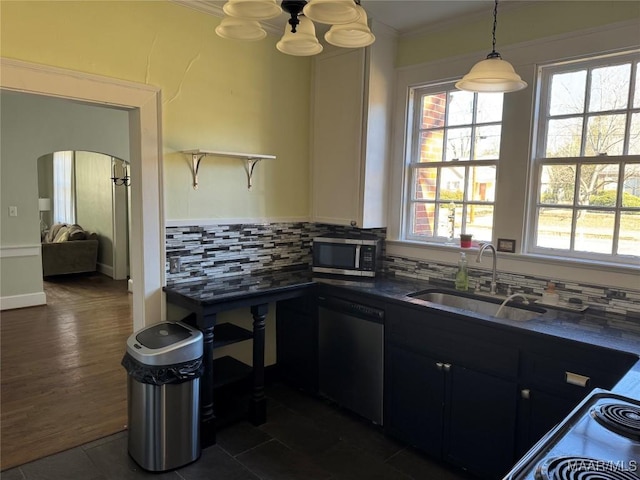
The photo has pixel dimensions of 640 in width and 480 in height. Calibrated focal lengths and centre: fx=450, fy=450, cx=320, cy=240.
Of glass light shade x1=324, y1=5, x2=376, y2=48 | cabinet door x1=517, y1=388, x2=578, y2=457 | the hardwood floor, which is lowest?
the hardwood floor

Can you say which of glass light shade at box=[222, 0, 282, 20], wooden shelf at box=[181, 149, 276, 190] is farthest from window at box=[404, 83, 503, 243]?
glass light shade at box=[222, 0, 282, 20]

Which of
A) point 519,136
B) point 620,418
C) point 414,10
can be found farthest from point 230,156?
point 620,418

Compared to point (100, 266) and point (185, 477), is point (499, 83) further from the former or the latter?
point (100, 266)

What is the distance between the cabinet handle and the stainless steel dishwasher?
1.04 metres

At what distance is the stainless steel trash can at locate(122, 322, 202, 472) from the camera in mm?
2322

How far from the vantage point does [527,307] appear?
262cm

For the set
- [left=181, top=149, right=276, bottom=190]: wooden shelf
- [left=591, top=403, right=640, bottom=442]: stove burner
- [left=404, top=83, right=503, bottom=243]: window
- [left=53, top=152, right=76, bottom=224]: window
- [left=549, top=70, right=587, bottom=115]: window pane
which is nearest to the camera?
[left=591, top=403, right=640, bottom=442]: stove burner

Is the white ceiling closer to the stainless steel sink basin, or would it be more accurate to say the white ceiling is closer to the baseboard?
the stainless steel sink basin

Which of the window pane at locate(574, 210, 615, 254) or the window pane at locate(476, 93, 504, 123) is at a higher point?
the window pane at locate(476, 93, 504, 123)

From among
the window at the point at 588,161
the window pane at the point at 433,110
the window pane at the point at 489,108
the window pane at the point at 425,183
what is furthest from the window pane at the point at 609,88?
the window pane at the point at 425,183

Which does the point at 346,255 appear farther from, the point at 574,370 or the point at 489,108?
the point at 574,370

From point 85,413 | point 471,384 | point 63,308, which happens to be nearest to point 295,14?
point 471,384

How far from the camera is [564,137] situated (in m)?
2.62

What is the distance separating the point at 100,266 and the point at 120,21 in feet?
19.8
